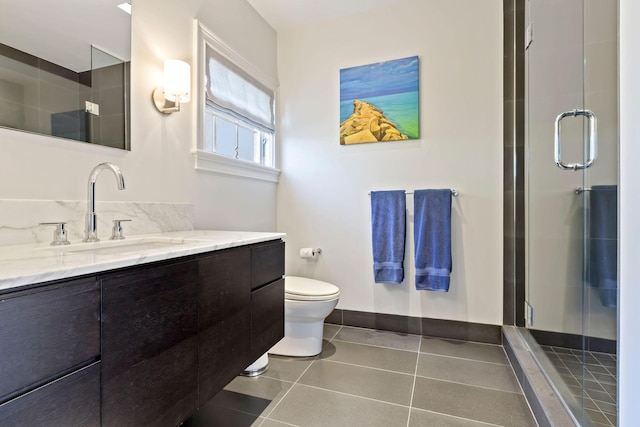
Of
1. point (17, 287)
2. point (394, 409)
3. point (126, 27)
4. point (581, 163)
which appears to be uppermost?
point (126, 27)

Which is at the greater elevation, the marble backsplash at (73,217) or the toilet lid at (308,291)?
the marble backsplash at (73,217)

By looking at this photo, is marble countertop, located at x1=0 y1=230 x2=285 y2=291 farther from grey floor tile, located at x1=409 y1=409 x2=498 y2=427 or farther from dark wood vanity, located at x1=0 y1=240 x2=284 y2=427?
grey floor tile, located at x1=409 y1=409 x2=498 y2=427

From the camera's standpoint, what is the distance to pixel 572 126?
1.55 metres

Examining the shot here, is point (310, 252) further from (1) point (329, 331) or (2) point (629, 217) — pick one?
(2) point (629, 217)

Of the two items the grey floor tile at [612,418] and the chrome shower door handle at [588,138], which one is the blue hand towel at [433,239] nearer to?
the chrome shower door handle at [588,138]

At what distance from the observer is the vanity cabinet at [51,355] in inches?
22.4

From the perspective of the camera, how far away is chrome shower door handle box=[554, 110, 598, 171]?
1.31m

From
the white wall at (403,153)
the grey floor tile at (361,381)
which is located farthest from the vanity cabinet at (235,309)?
the white wall at (403,153)

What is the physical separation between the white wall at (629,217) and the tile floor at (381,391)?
75 cm

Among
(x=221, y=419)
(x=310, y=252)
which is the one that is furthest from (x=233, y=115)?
(x=221, y=419)

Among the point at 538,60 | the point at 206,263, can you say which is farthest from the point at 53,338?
the point at 538,60

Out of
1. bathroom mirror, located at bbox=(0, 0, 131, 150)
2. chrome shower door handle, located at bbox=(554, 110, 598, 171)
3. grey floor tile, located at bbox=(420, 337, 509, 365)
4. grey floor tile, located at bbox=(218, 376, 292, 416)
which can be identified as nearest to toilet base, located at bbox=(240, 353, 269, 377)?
grey floor tile, located at bbox=(218, 376, 292, 416)

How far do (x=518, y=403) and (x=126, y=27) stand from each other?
2523 millimetres

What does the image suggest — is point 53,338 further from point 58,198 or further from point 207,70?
point 207,70
